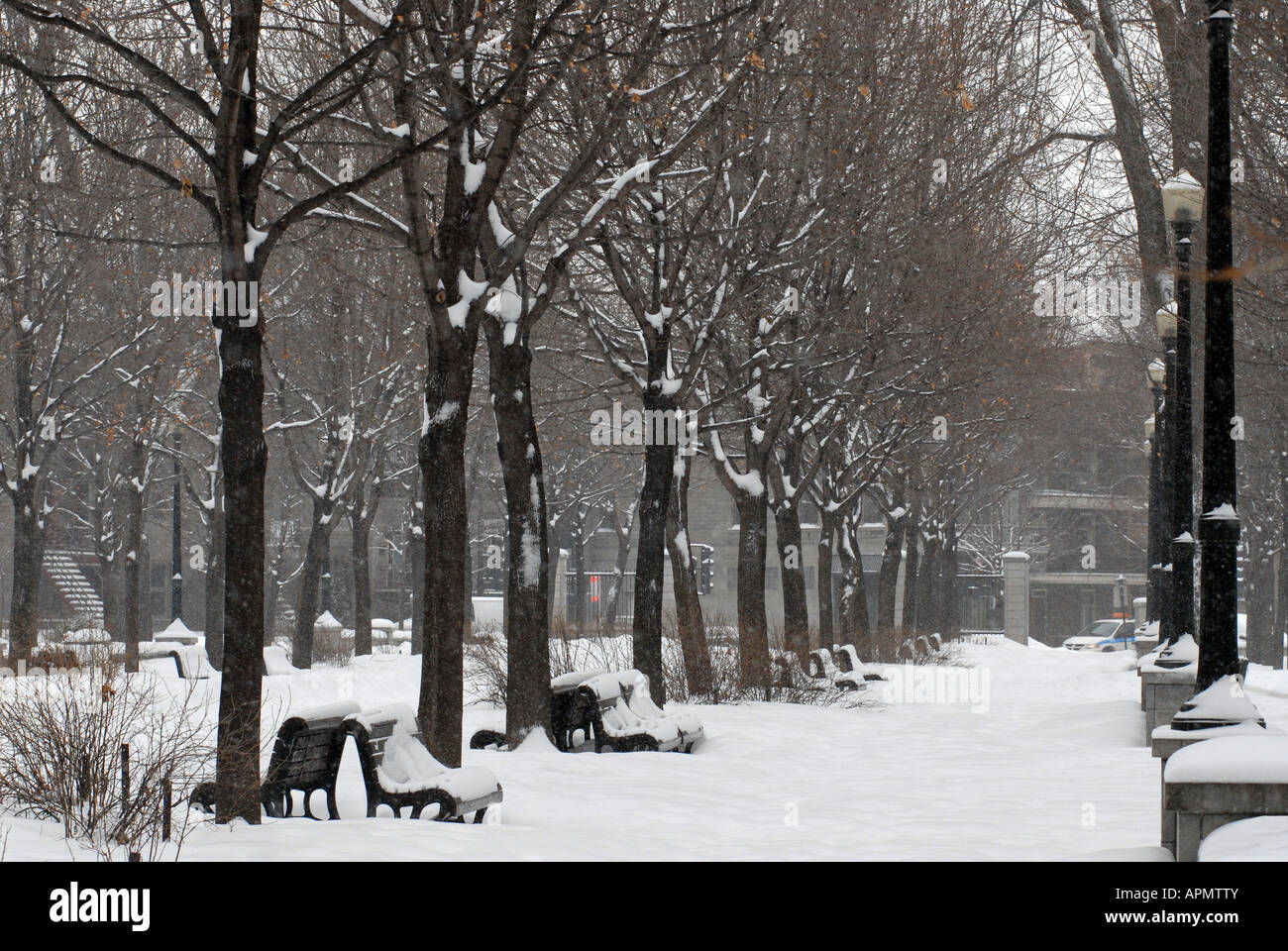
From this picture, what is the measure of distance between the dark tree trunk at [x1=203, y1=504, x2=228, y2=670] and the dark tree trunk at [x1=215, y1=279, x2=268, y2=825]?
60.8 feet

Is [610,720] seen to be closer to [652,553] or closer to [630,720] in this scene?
[630,720]

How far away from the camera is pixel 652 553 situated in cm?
1661

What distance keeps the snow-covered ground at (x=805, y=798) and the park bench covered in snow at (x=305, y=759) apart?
1.19ft

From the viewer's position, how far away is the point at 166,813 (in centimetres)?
754

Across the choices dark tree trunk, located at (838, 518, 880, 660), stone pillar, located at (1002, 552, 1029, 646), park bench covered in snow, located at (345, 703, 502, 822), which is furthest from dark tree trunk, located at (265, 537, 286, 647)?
park bench covered in snow, located at (345, 703, 502, 822)

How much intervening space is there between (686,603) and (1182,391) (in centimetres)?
751

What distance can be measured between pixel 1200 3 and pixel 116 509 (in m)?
36.0

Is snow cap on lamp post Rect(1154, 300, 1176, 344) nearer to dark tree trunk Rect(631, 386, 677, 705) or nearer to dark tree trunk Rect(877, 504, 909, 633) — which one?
dark tree trunk Rect(631, 386, 677, 705)

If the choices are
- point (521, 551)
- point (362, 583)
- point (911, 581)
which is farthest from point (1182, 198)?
point (911, 581)

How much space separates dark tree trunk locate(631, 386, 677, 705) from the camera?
16.6m
